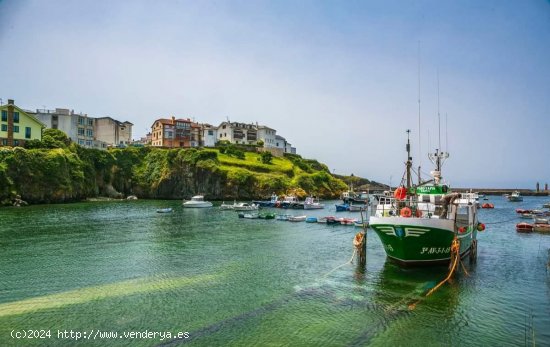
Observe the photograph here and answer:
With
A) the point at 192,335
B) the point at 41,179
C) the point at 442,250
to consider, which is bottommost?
the point at 192,335

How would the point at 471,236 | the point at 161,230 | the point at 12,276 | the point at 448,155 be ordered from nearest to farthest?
1. the point at 12,276
2. the point at 471,236
3. the point at 448,155
4. the point at 161,230

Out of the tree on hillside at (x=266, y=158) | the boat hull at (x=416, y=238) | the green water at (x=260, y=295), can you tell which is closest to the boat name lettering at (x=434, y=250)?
the boat hull at (x=416, y=238)

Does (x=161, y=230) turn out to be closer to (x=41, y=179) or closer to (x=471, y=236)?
(x=471, y=236)

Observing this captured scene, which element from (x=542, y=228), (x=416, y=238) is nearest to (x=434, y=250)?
(x=416, y=238)

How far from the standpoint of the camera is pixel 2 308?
68.7ft

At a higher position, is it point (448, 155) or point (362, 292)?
point (448, 155)

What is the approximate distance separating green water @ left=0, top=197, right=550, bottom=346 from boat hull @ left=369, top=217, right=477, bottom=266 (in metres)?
1.16

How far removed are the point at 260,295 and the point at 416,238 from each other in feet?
41.8

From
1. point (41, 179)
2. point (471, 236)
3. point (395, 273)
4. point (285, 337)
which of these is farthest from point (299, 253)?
point (41, 179)

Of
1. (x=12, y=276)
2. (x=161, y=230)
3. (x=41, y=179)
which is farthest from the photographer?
(x=41, y=179)

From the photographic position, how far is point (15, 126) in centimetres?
9956

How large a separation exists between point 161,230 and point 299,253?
994 inches

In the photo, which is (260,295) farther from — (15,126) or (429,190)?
(15,126)

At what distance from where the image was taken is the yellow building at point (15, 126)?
97250 millimetres
